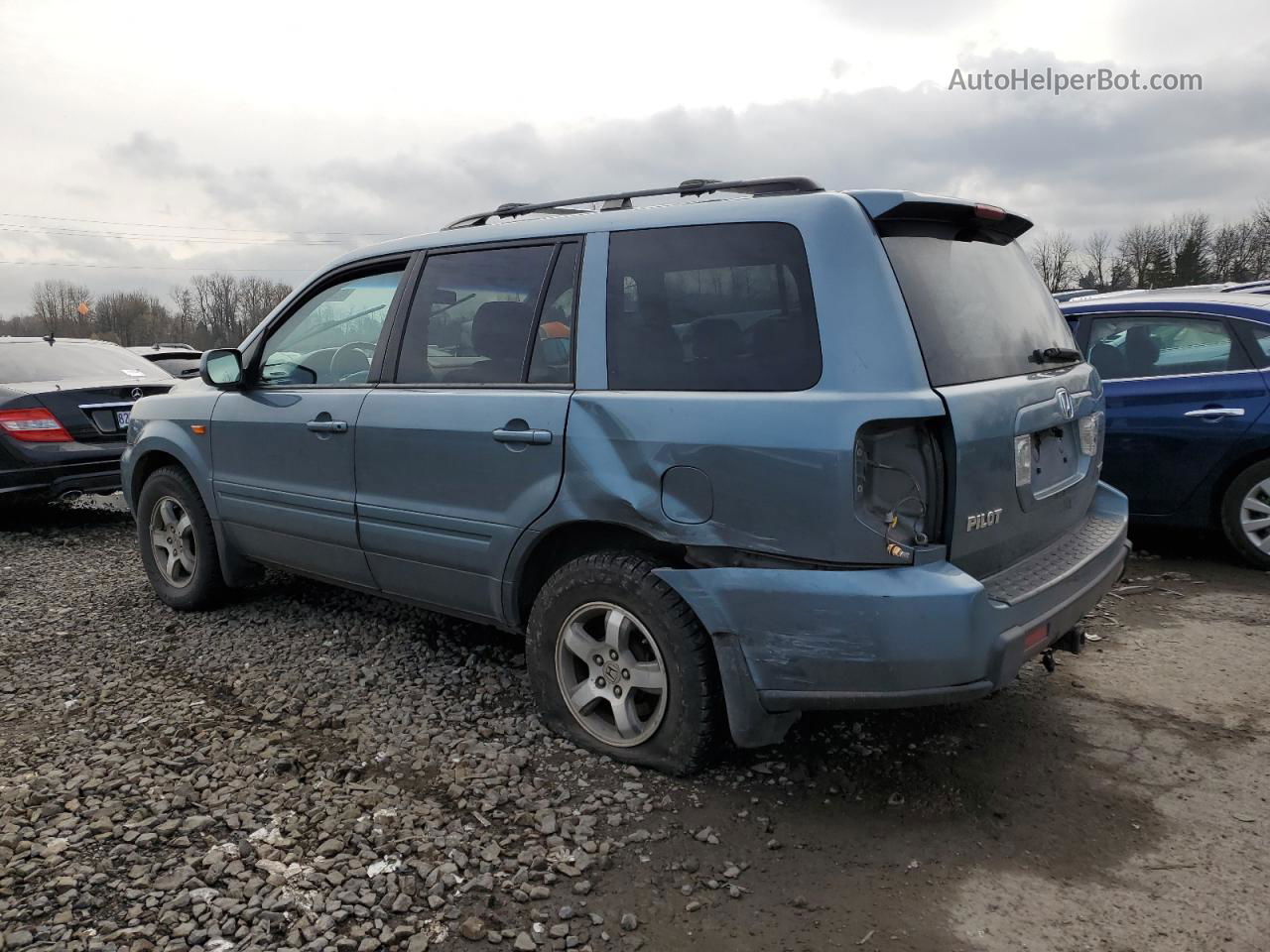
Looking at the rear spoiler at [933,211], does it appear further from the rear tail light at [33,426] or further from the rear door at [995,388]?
the rear tail light at [33,426]

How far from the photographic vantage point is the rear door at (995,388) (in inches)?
109

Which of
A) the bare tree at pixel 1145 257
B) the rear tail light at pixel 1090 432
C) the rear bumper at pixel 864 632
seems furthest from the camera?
the bare tree at pixel 1145 257

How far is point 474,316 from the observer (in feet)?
12.0

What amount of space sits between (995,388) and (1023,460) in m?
0.27

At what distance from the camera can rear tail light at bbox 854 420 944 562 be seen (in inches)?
103

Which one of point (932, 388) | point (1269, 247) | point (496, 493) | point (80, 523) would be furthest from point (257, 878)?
point (1269, 247)

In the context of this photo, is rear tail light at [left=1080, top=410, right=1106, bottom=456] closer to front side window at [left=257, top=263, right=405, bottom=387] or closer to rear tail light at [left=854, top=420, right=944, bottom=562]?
rear tail light at [left=854, top=420, right=944, bottom=562]

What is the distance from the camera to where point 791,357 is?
2.78m

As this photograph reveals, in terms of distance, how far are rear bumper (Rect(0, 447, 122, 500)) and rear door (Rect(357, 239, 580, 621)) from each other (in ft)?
14.5

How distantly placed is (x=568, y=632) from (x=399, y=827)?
81 centimetres

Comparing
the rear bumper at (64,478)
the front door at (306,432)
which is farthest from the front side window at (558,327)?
the rear bumper at (64,478)

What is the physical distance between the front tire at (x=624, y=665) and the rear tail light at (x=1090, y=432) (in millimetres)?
1635

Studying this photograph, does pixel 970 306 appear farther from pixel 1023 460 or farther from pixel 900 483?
pixel 900 483

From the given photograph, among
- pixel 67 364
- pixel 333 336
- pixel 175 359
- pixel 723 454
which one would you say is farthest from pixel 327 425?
pixel 175 359
